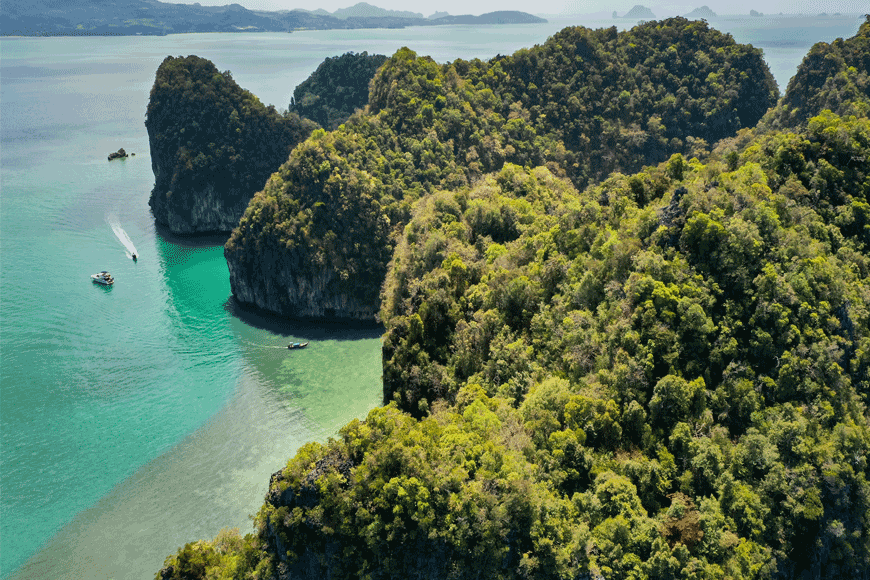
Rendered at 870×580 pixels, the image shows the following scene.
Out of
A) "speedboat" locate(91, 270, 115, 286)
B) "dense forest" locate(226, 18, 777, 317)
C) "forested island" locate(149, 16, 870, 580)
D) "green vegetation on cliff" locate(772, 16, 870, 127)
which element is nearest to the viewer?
"forested island" locate(149, 16, 870, 580)

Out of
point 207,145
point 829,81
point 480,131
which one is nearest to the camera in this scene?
point 829,81

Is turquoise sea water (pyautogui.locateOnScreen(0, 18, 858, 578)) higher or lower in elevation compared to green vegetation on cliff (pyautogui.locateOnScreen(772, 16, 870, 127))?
lower

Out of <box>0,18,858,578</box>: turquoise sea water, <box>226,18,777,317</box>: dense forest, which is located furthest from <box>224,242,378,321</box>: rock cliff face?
<box>0,18,858,578</box>: turquoise sea water

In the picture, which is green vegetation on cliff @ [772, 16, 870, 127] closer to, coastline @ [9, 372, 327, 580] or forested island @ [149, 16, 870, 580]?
forested island @ [149, 16, 870, 580]

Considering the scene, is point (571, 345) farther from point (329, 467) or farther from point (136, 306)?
point (136, 306)

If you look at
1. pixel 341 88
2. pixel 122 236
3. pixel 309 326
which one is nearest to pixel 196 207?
pixel 122 236

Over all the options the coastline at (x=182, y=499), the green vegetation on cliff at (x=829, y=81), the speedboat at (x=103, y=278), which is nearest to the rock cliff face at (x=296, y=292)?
the speedboat at (x=103, y=278)

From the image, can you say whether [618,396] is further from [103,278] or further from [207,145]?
[207,145]
